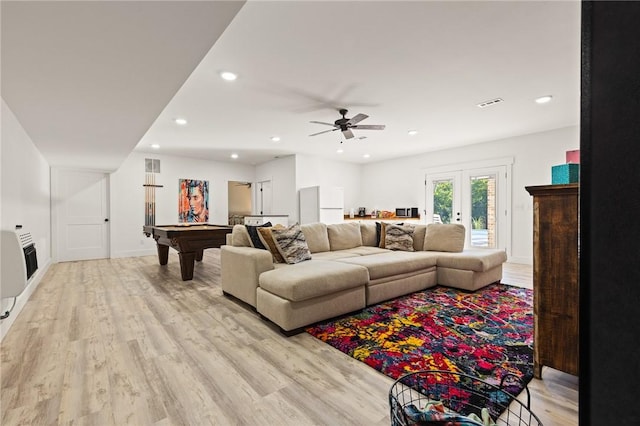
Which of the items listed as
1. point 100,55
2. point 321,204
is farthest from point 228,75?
point 321,204

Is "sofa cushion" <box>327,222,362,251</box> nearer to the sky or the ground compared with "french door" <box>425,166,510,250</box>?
nearer to the ground

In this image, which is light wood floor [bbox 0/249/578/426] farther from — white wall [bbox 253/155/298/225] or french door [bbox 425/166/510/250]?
french door [bbox 425/166/510/250]

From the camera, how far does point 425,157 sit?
24.6 feet

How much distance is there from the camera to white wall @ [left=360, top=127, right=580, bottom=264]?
5.52m

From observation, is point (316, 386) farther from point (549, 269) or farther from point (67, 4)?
point (67, 4)

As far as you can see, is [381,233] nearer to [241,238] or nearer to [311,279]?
[241,238]

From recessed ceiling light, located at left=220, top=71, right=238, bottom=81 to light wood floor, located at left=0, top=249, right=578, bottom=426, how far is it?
2432mm

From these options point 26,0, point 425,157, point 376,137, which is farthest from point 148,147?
point 425,157

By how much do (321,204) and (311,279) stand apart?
15.5ft

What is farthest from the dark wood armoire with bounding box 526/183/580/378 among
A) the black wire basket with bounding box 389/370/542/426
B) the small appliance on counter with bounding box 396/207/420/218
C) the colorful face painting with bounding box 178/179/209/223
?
the colorful face painting with bounding box 178/179/209/223

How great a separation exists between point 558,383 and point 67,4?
10.9ft

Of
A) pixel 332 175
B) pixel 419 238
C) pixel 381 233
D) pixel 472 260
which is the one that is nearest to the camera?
pixel 472 260

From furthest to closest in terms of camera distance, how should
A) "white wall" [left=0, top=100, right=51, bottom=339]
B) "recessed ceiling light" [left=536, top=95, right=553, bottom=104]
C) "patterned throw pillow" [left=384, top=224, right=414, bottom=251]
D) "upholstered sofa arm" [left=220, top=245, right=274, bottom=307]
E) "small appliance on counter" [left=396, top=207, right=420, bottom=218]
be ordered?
1. "small appliance on counter" [left=396, top=207, right=420, bottom=218]
2. "patterned throw pillow" [left=384, top=224, right=414, bottom=251]
3. "recessed ceiling light" [left=536, top=95, right=553, bottom=104]
4. "upholstered sofa arm" [left=220, top=245, right=274, bottom=307]
5. "white wall" [left=0, top=100, right=51, bottom=339]

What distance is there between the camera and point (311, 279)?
263 centimetres
